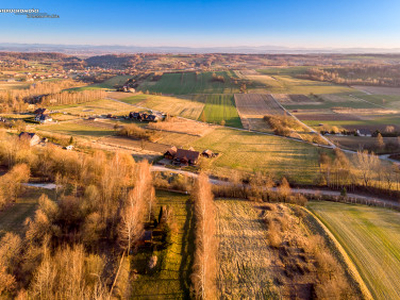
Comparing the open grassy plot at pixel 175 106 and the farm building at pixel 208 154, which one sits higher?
the open grassy plot at pixel 175 106

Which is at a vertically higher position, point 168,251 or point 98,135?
point 98,135

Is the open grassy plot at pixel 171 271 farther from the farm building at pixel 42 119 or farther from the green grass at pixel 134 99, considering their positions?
the green grass at pixel 134 99

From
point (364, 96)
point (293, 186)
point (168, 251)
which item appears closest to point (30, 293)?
point (168, 251)

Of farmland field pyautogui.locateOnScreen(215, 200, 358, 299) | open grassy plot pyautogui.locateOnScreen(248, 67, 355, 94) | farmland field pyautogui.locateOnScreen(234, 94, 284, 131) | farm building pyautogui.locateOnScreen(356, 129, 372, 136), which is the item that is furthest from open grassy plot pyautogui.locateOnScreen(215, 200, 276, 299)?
open grassy plot pyautogui.locateOnScreen(248, 67, 355, 94)

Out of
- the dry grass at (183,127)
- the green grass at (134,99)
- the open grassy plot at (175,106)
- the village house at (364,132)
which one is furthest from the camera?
the green grass at (134,99)

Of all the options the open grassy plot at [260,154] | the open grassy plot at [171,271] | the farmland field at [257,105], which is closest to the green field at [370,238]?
the open grassy plot at [260,154]

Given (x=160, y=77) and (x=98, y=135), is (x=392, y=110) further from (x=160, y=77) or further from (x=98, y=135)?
(x=160, y=77)

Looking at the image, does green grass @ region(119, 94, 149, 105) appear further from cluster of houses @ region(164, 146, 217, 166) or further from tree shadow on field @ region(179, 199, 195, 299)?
tree shadow on field @ region(179, 199, 195, 299)
